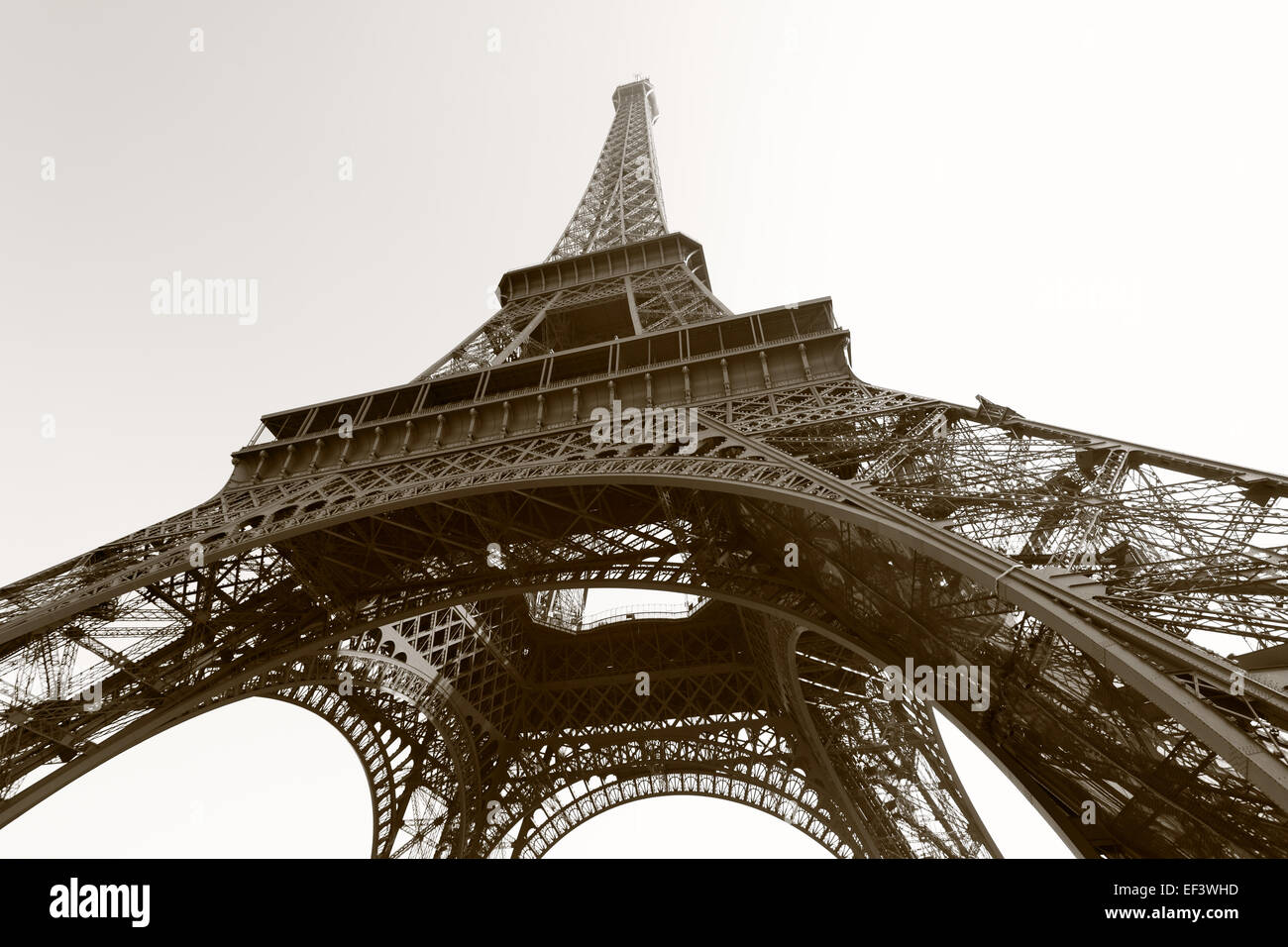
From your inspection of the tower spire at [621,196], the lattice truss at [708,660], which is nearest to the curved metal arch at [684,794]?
the lattice truss at [708,660]

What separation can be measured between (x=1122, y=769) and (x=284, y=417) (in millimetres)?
18895

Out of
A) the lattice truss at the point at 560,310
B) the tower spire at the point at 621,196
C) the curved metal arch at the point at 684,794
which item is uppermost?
the tower spire at the point at 621,196

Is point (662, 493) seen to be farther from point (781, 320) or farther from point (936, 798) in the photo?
point (936, 798)

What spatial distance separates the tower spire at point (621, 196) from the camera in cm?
3256

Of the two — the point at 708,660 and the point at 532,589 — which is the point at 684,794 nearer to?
the point at 708,660

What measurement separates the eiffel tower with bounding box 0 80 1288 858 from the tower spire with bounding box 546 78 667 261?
0.48 metres

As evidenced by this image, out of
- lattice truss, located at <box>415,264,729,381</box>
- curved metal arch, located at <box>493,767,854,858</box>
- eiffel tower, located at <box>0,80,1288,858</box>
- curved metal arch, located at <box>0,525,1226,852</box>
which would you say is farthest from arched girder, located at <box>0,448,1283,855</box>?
curved metal arch, located at <box>493,767,854,858</box>

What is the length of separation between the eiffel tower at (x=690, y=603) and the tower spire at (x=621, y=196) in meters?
0.48

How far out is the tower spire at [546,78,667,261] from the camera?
32.6m

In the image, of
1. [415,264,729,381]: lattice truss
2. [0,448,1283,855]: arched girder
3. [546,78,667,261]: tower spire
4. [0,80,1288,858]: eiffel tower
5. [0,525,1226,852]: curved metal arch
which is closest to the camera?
[0,448,1283,855]: arched girder

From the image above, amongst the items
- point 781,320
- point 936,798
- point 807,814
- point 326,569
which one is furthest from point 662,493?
point 807,814

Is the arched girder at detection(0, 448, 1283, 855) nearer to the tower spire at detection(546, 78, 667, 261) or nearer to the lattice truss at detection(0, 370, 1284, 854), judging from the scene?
the lattice truss at detection(0, 370, 1284, 854)

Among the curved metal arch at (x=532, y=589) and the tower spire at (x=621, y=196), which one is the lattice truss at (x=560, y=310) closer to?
the tower spire at (x=621, y=196)
